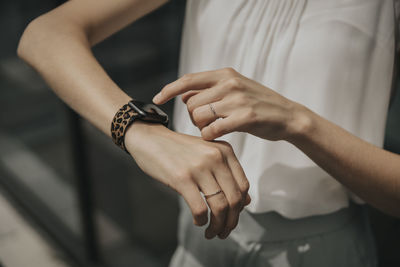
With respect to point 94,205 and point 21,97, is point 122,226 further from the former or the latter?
point 21,97

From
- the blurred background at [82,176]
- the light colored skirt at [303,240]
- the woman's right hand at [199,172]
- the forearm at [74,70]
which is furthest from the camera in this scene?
the blurred background at [82,176]

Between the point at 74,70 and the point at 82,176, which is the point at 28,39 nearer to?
the point at 74,70

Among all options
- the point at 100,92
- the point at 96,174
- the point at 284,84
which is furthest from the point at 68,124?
the point at 284,84

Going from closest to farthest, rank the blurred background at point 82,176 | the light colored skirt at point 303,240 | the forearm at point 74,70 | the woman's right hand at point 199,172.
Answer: the woman's right hand at point 199,172, the forearm at point 74,70, the light colored skirt at point 303,240, the blurred background at point 82,176

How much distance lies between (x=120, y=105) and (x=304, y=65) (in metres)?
0.35

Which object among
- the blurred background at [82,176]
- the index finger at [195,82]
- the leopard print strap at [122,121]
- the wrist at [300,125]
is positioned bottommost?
the blurred background at [82,176]

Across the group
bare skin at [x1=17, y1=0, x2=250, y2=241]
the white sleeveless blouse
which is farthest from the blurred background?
bare skin at [x1=17, y1=0, x2=250, y2=241]

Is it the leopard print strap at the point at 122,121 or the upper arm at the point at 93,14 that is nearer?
the leopard print strap at the point at 122,121

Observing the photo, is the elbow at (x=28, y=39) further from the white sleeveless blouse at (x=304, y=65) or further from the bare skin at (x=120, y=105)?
the white sleeveless blouse at (x=304, y=65)

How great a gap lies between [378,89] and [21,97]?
2166mm

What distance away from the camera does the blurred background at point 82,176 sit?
5.07 ft

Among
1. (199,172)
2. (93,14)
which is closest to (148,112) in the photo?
(199,172)

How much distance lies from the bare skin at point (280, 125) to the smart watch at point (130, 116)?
3 cm

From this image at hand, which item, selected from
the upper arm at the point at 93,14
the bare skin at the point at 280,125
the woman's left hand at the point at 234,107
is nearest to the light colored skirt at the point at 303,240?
the bare skin at the point at 280,125
